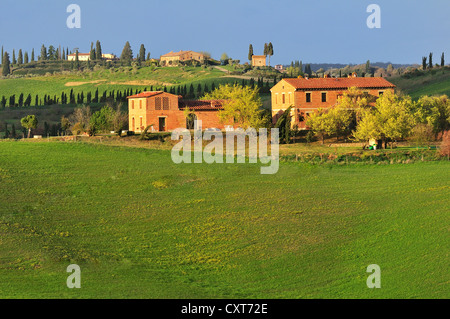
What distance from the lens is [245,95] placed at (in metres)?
77.9

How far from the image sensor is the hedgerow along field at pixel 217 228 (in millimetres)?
24672

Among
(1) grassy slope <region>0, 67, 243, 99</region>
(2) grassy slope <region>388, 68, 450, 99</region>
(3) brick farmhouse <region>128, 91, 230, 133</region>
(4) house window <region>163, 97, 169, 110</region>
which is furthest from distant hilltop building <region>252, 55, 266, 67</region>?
(4) house window <region>163, 97, 169, 110</region>

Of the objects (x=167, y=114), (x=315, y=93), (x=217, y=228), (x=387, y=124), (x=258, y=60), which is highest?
(x=258, y=60)

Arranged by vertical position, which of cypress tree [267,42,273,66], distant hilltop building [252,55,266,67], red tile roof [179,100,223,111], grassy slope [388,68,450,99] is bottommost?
red tile roof [179,100,223,111]

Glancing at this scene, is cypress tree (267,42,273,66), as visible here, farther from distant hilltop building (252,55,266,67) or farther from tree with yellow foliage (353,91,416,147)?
tree with yellow foliage (353,91,416,147)

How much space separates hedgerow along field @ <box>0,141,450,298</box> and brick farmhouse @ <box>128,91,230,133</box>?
27953mm

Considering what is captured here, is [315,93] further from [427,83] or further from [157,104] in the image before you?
[427,83]

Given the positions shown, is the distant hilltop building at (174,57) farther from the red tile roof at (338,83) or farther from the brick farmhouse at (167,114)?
the red tile roof at (338,83)

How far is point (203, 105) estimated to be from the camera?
82750mm

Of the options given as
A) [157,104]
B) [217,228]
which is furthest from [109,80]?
[217,228]

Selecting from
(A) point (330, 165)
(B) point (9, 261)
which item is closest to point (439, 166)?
(A) point (330, 165)

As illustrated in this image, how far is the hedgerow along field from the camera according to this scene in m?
24.7

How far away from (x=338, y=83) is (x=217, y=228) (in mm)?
50828
